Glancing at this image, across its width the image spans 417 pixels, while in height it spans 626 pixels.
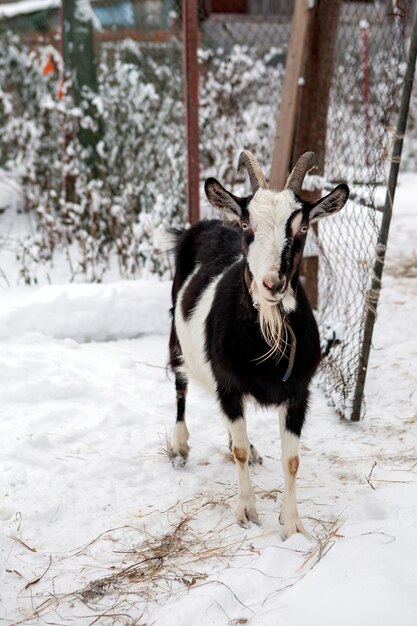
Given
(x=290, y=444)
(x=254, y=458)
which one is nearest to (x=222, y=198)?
(x=290, y=444)

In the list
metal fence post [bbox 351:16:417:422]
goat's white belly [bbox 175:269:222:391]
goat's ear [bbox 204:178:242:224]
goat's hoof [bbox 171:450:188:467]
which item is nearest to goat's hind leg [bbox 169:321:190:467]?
goat's hoof [bbox 171:450:188:467]

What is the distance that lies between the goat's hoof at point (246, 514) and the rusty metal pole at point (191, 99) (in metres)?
2.54

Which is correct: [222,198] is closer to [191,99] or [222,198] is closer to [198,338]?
[198,338]

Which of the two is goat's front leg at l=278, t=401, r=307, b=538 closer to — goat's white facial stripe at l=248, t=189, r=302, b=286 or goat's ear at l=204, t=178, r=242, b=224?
goat's white facial stripe at l=248, t=189, r=302, b=286

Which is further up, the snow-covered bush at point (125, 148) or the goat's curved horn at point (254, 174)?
the goat's curved horn at point (254, 174)

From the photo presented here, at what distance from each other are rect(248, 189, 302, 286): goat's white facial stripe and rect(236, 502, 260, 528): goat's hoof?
42.7 inches

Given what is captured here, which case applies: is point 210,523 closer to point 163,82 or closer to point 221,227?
point 221,227

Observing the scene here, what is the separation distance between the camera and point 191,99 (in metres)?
4.97

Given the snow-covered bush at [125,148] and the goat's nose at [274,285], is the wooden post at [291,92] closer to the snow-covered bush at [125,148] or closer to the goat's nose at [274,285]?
the snow-covered bush at [125,148]

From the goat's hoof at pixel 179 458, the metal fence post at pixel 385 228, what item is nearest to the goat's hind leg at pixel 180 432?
the goat's hoof at pixel 179 458

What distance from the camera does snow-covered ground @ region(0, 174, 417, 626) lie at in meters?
2.50

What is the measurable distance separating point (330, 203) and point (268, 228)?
34 centimetres

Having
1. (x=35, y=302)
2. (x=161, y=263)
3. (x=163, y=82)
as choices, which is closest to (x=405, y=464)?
(x=35, y=302)

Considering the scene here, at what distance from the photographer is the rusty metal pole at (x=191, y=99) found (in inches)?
188
